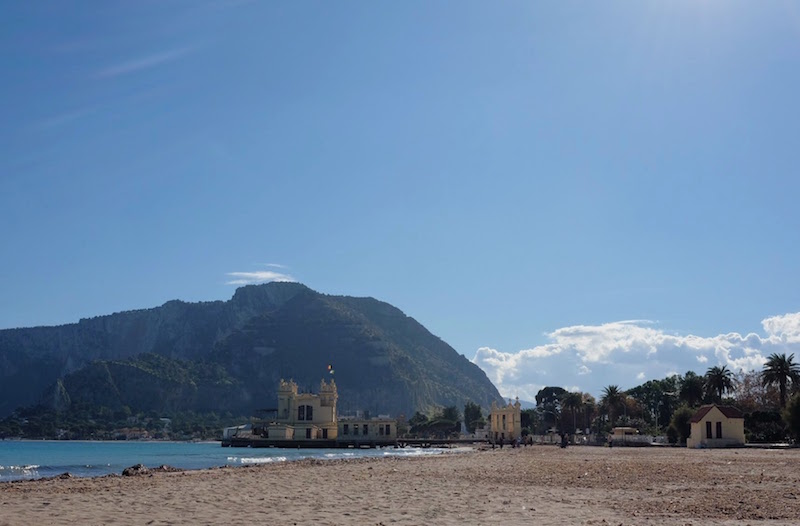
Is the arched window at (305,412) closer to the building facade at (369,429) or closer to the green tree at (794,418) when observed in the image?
the building facade at (369,429)

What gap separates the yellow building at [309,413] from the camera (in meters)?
118

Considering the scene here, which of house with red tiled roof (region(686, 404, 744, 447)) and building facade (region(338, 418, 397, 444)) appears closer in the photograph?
house with red tiled roof (region(686, 404, 744, 447))

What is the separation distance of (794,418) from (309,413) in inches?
3278

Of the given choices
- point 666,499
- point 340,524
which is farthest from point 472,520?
point 666,499

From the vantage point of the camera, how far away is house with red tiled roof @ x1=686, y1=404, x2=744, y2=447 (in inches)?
2108

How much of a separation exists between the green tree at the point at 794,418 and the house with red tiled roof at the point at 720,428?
3.09m

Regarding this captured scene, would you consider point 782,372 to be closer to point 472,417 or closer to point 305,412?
point 305,412

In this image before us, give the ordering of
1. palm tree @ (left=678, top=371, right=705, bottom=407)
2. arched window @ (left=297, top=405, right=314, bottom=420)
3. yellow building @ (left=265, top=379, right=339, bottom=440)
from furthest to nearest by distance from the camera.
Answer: arched window @ (left=297, top=405, right=314, bottom=420) < yellow building @ (left=265, top=379, right=339, bottom=440) < palm tree @ (left=678, top=371, right=705, bottom=407)

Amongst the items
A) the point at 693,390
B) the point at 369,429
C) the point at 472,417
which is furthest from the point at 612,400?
the point at 472,417

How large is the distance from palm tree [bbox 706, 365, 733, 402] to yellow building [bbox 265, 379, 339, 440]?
57.7 meters

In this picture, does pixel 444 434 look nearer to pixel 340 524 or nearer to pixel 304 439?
pixel 304 439

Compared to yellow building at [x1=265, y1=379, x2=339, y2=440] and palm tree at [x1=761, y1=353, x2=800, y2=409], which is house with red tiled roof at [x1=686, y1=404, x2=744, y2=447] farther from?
yellow building at [x1=265, y1=379, x2=339, y2=440]

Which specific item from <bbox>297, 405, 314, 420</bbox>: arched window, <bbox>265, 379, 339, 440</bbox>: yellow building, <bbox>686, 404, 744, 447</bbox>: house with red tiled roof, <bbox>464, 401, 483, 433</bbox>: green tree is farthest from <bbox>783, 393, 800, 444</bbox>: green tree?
<bbox>464, 401, 483, 433</bbox>: green tree

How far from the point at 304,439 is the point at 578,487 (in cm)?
9772
